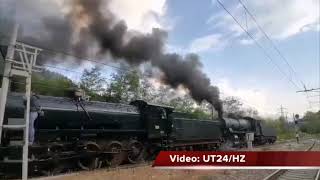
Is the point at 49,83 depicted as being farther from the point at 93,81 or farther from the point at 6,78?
the point at 6,78

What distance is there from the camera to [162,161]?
13719 mm

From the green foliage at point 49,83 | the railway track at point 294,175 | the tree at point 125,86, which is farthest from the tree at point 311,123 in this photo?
the railway track at point 294,175

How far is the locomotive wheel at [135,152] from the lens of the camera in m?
23.8

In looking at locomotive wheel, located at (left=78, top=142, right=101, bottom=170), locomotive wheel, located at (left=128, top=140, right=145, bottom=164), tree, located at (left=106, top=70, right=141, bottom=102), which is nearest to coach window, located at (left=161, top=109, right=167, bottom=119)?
locomotive wheel, located at (left=128, top=140, right=145, bottom=164)

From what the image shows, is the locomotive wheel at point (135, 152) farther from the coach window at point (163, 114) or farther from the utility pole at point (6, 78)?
the utility pole at point (6, 78)

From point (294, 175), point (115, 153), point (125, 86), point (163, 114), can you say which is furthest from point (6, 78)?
point (125, 86)

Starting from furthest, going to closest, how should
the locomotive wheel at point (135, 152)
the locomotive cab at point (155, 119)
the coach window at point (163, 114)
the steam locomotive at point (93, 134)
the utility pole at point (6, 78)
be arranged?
the coach window at point (163, 114)
the locomotive cab at point (155, 119)
the locomotive wheel at point (135, 152)
the steam locomotive at point (93, 134)
the utility pole at point (6, 78)

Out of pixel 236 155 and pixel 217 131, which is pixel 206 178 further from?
pixel 217 131

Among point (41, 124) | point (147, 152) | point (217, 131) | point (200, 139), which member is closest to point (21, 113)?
point (41, 124)

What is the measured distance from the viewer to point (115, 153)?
22.1 meters

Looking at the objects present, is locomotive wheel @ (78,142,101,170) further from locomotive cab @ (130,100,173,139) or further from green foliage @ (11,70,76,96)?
green foliage @ (11,70,76,96)

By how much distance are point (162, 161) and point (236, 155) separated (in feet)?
7.79

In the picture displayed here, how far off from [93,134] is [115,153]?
1837 mm

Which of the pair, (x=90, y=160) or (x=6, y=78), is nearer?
(x=6, y=78)
